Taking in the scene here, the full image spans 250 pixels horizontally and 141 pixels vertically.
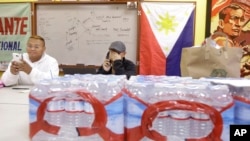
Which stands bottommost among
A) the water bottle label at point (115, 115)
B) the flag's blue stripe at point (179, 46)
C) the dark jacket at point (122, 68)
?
the water bottle label at point (115, 115)

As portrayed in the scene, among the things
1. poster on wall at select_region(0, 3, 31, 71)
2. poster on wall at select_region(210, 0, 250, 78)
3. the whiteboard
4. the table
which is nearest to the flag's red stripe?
the whiteboard

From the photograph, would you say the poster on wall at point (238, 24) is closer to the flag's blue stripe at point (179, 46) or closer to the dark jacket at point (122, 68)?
the flag's blue stripe at point (179, 46)

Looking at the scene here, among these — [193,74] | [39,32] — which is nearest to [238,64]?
[193,74]

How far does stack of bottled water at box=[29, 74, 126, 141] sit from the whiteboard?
259 centimetres

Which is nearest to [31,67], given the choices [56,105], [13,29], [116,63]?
[116,63]

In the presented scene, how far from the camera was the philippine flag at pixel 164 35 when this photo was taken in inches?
131

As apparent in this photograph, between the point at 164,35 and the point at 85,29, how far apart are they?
3.21 feet

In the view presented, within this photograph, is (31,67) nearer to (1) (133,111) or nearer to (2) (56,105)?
(2) (56,105)

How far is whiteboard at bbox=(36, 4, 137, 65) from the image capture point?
346cm

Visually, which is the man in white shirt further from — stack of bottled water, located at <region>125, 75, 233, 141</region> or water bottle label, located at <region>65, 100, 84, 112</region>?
stack of bottled water, located at <region>125, 75, 233, 141</region>

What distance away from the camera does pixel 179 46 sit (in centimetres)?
336

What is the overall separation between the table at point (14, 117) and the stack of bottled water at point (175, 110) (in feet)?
1.37

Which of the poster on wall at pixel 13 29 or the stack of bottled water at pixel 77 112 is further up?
the poster on wall at pixel 13 29

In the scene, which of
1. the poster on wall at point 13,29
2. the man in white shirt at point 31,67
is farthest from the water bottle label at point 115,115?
the poster on wall at point 13,29
